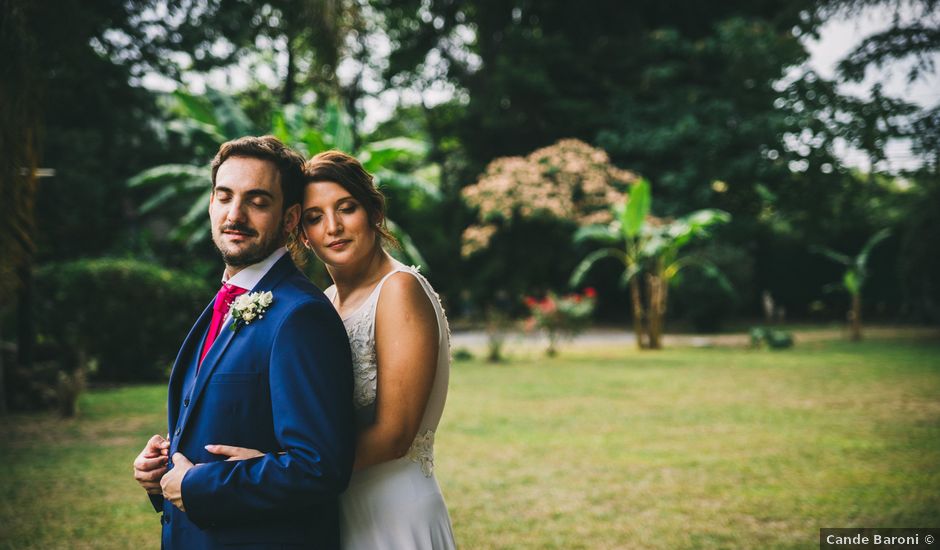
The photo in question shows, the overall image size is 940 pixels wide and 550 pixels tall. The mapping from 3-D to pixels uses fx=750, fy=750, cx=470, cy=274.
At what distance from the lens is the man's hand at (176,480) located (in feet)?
6.14

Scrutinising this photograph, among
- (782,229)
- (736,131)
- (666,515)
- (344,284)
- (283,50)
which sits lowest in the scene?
(666,515)

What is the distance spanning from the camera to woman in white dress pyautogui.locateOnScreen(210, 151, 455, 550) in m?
2.13

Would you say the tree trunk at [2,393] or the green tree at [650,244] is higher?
the green tree at [650,244]

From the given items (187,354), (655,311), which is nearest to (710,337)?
(655,311)

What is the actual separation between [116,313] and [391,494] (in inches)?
473

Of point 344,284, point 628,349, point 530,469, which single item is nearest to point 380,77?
point 628,349

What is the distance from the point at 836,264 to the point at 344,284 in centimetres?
2798

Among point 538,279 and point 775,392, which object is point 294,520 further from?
point 538,279

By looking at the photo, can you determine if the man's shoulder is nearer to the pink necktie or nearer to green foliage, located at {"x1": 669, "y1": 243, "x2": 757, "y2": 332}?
the pink necktie

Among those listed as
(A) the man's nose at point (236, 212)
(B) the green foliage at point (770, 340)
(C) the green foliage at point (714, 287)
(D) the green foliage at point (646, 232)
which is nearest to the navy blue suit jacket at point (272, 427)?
(A) the man's nose at point (236, 212)

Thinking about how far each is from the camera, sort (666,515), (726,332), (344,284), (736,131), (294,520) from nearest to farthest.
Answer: (294,520) < (344,284) < (666,515) < (736,131) < (726,332)

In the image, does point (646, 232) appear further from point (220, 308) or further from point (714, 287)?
point (220, 308)

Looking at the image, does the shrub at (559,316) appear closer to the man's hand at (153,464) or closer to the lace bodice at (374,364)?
the lace bodice at (374,364)

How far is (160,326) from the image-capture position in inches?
526
